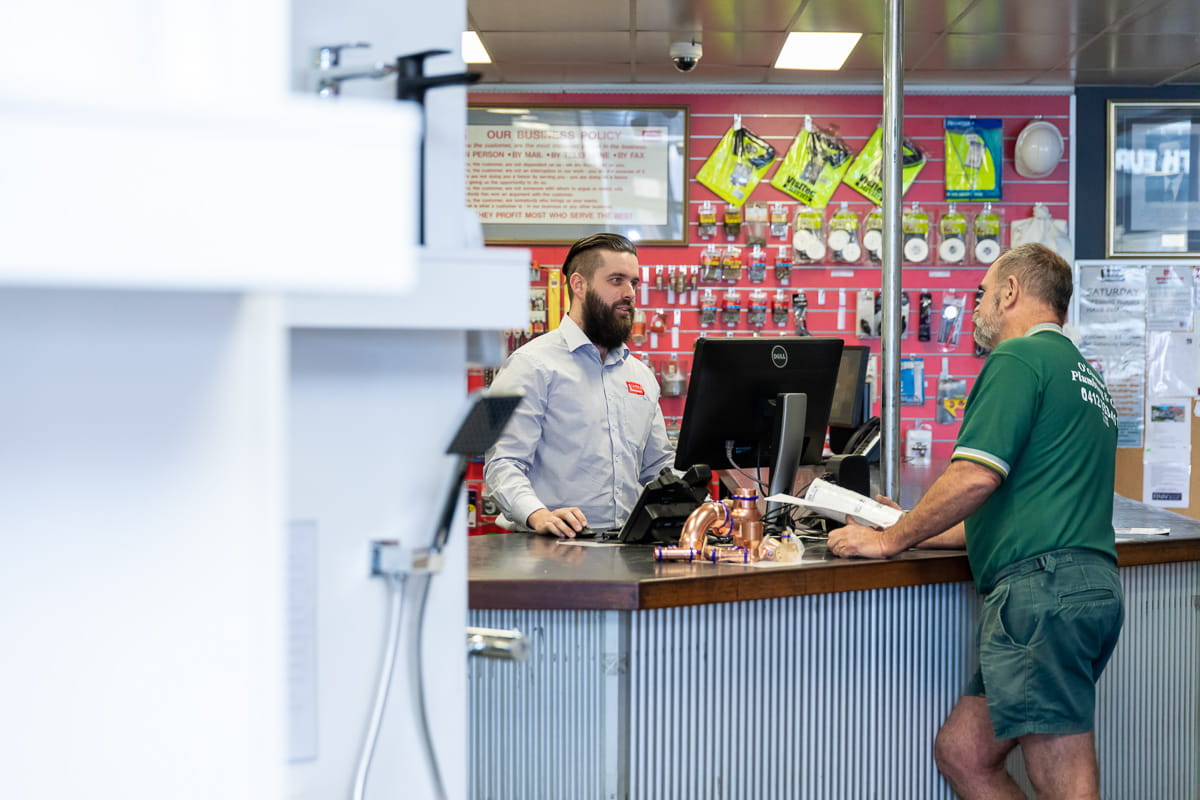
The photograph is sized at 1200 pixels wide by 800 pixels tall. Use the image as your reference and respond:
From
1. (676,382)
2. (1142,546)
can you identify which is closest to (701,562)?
(1142,546)

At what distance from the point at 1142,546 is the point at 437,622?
2.23m

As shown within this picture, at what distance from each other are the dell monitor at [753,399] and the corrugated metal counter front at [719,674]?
367mm

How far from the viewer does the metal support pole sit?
306 cm

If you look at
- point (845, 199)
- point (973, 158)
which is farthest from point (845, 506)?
point (973, 158)

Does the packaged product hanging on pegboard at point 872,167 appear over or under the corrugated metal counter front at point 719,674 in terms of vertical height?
over

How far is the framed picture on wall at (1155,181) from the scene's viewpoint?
19.9ft

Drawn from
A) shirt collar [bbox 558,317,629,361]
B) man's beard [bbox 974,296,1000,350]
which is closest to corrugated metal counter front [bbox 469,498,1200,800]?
man's beard [bbox 974,296,1000,350]

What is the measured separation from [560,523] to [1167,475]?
466cm

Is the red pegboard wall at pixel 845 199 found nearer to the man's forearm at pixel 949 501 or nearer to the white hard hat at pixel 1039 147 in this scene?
the white hard hat at pixel 1039 147

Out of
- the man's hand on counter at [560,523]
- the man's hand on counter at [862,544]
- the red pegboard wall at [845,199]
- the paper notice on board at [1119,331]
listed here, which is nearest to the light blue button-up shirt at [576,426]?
the man's hand on counter at [560,523]

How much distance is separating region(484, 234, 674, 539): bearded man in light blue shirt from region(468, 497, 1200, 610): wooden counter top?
67cm

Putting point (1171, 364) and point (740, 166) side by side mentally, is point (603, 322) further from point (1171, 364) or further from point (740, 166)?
point (1171, 364)

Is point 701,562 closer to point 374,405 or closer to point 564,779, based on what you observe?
point 564,779

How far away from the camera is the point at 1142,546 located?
283 centimetres
